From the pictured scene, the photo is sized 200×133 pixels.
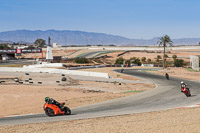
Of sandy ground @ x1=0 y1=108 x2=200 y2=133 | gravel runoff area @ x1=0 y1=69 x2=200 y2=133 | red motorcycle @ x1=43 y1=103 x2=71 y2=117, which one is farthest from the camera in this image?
red motorcycle @ x1=43 y1=103 x2=71 y2=117

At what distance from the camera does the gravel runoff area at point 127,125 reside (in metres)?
14.1

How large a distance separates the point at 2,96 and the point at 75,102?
7.80 m

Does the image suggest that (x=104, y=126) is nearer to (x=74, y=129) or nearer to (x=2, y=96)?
(x=74, y=129)

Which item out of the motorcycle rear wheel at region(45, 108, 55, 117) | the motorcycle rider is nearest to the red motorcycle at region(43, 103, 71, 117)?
the motorcycle rear wheel at region(45, 108, 55, 117)

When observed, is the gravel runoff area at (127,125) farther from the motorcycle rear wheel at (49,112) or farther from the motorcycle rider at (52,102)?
the motorcycle rider at (52,102)

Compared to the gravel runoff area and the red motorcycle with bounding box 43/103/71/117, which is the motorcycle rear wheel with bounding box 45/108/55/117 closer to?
the red motorcycle with bounding box 43/103/71/117

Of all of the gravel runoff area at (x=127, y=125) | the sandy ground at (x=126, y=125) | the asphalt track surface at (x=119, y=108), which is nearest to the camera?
the sandy ground at (x=126, y=125)

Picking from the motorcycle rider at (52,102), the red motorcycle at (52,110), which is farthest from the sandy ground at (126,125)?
the motorcycle rider at (52,102)

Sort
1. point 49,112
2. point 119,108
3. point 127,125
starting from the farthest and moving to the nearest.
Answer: point 119,108 → point 49,112 → point 127,125

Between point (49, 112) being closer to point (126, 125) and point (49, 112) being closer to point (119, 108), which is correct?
point (126, 125)

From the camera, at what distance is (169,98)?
26.8 m

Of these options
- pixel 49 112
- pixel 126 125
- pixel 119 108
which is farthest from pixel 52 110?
pixel 119 108

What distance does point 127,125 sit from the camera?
49.4 ft

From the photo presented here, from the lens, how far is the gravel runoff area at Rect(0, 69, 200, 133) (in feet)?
46.1
